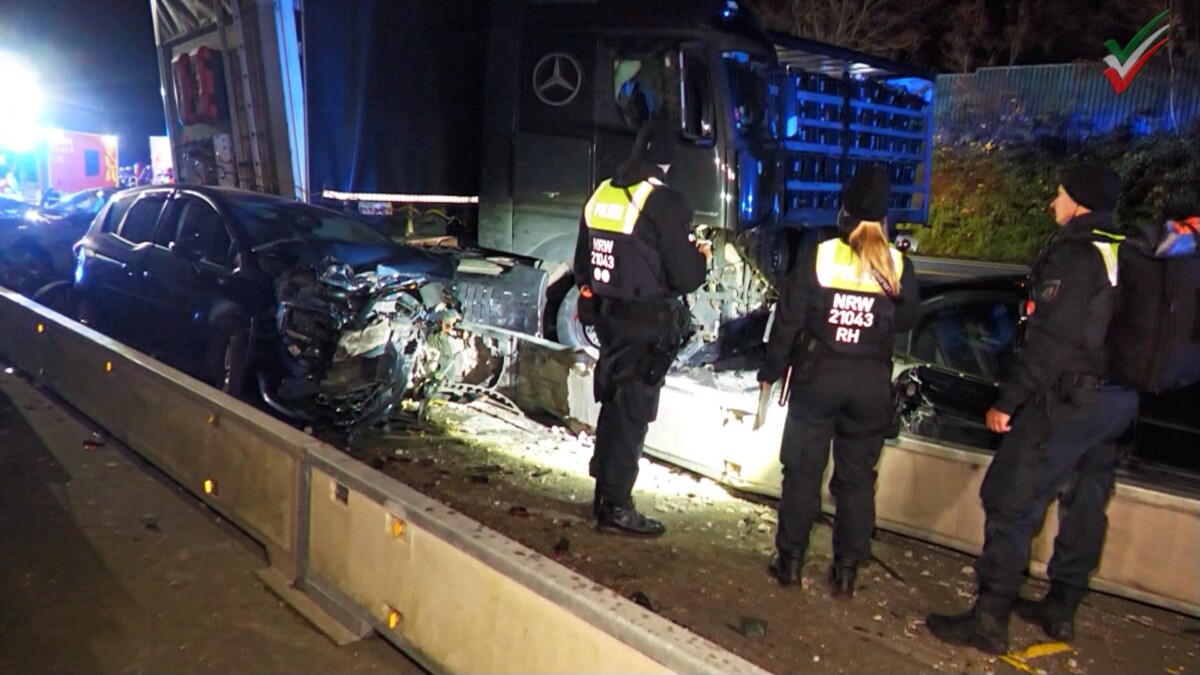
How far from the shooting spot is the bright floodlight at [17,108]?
2192cm

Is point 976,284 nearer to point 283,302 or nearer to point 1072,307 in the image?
point 1072,307

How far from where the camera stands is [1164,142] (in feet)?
68.4

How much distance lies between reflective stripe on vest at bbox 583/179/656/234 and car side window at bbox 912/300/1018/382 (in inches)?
76.5

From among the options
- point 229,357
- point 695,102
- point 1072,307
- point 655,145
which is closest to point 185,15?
point 229,357

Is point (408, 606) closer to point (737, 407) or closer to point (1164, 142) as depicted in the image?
point (737, 407)

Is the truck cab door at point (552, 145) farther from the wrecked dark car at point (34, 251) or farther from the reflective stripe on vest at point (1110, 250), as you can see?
the wrecked dark car at point (34, 251)

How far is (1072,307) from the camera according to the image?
3.48m

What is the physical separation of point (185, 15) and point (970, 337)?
874 centimetres

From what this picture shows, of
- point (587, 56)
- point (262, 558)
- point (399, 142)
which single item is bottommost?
point (262, 558)

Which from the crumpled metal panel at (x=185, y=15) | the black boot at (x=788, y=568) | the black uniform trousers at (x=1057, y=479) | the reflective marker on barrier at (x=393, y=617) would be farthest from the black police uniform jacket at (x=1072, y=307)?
the crumpled metal panel at (x=185, y=15)

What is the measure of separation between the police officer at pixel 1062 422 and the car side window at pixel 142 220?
21.2 feet

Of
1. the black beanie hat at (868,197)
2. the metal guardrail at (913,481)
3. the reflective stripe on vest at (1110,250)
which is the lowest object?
the metal guardrail at (913,481)

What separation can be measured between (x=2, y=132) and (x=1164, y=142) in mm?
25369

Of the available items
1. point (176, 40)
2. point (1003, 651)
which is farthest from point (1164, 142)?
point (1003, 651)
